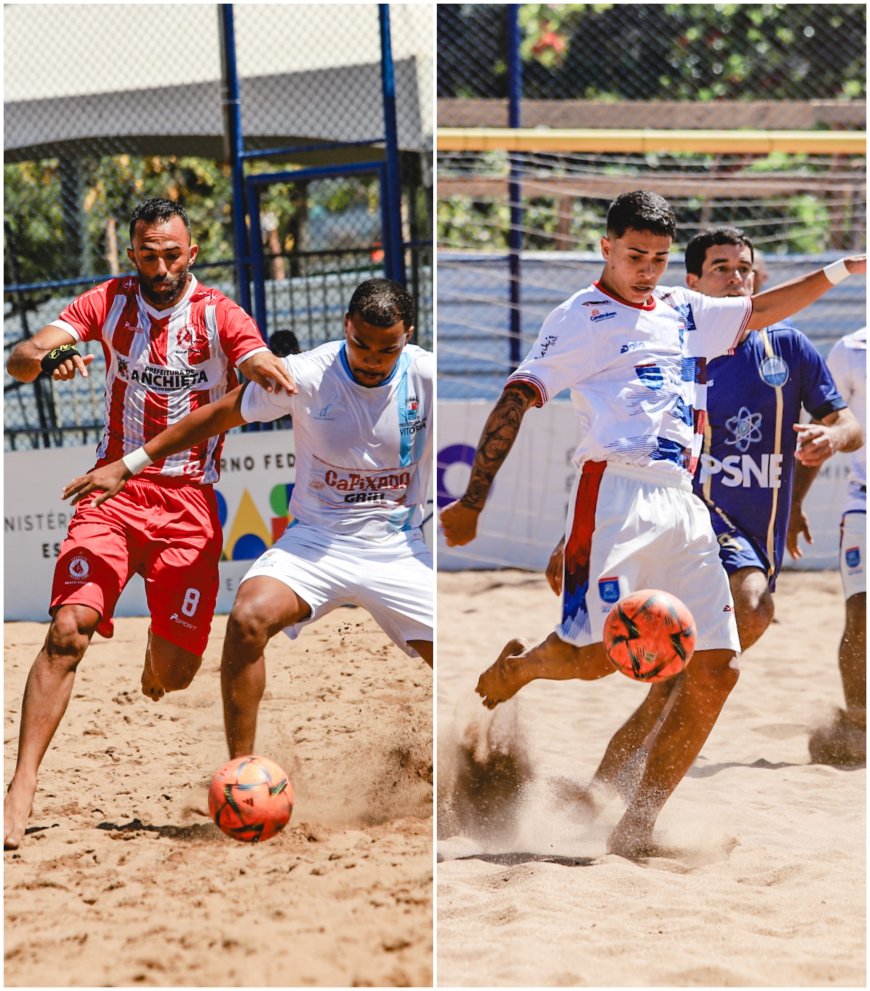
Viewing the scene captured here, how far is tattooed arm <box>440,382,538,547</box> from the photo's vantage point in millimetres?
3924

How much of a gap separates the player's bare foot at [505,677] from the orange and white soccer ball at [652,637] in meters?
0.43

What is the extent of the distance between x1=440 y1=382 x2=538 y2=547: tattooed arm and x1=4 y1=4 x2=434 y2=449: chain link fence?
173 inches

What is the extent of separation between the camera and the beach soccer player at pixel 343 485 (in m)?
4.24

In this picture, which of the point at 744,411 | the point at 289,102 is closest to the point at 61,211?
the point at 289,102

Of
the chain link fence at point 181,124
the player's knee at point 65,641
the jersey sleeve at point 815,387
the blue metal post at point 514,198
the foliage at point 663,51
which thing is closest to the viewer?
the player's knee at point 65,641

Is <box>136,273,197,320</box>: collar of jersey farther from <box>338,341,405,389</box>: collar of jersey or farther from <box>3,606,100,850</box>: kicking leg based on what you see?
<box>3,606,100,850</box>: kicking leg

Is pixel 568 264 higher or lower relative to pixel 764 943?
higher

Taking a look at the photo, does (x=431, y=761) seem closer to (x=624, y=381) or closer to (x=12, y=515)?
(x=624, y=381)

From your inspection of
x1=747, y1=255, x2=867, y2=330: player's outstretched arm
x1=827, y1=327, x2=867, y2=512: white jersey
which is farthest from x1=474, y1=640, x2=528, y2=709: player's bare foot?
x1=827, y1=327, x2=867, y2=512: white jersey

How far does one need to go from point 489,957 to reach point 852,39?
45.5ft

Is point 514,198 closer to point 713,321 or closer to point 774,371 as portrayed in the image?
point 774,371

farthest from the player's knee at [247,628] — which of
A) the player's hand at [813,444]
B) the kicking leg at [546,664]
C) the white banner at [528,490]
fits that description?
the white banner at [528,490]

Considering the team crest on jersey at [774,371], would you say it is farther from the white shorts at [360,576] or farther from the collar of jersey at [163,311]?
the collar of jersey at [163,311]

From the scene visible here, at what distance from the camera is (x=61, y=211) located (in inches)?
364
